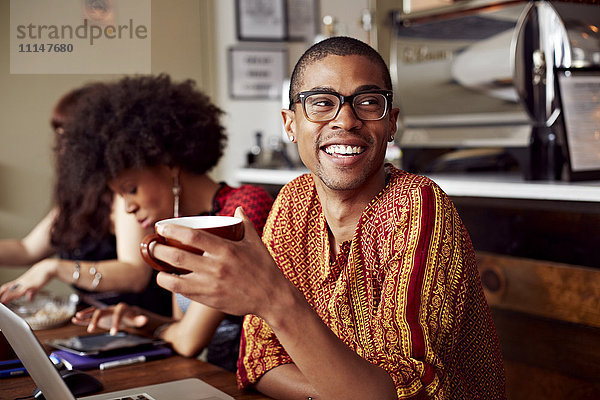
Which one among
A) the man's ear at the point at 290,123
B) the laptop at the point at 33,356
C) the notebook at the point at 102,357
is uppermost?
the man's ear at the point at 290,123

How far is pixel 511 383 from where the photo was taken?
2.17 meters

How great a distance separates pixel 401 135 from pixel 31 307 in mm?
1416

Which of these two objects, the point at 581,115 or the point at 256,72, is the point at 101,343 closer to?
the point at 581,115

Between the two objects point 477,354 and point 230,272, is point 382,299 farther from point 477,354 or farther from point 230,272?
point 230,272

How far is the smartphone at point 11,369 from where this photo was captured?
1.32 metres

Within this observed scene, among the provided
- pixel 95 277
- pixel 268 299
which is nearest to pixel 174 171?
pixel 95 277

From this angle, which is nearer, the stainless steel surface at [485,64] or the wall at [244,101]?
the stainless steel surface at [485,64]

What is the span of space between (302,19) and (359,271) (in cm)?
261

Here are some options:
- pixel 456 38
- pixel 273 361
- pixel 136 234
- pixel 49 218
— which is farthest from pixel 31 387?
pixel 456 38

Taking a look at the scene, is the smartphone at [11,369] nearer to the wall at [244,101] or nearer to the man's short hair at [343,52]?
the man's short hair at [343,52]

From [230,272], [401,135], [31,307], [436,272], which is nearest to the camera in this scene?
[230,272]

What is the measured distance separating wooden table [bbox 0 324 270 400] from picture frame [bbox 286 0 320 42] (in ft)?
7.98

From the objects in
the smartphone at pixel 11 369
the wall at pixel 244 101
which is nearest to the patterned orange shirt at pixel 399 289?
the smartphone at pixel 11 369

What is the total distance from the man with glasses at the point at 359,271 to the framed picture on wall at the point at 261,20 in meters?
2.24
